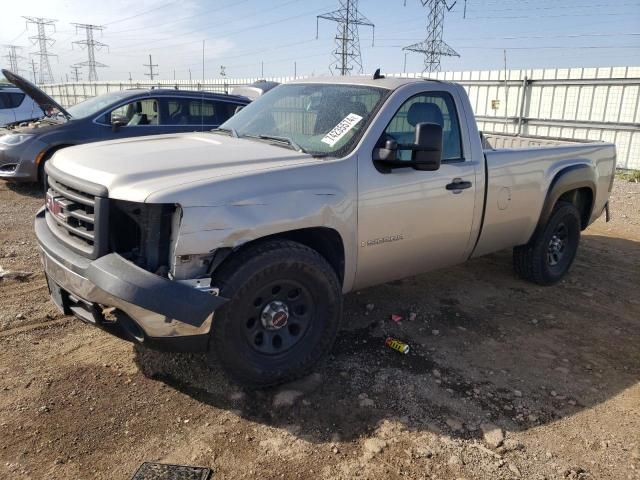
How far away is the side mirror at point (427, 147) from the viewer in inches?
134

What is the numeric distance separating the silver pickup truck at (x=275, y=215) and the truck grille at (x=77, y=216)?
0.01m

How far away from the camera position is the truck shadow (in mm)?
3117

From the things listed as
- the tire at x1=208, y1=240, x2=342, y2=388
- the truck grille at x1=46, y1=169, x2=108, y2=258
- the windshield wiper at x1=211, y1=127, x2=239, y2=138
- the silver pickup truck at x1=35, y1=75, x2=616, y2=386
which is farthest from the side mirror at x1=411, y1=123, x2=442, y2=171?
the truck grille at x1=46, y1=169, x2=108, y2=258

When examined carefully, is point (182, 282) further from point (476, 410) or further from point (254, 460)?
point (476, 410)

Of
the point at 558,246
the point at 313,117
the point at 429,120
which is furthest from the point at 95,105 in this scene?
the point at 558,246

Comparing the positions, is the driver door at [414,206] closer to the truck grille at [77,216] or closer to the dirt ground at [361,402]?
the dirt ground at [361,402]

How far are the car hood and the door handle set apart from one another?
5981 mm

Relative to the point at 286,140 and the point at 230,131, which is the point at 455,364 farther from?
the point at 230,131

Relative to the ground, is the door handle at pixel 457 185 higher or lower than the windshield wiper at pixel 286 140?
lower

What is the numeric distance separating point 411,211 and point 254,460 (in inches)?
77.6

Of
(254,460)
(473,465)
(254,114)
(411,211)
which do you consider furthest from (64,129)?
(473,465)

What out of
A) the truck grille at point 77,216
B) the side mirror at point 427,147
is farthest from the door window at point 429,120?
the truck grille at point 77,216

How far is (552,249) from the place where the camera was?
17.9 ft

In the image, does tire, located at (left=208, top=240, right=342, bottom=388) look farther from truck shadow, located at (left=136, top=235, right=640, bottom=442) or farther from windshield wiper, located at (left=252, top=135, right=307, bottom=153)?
windshield wiper, located at (left=252, top=135, right=307, bottom=153)
